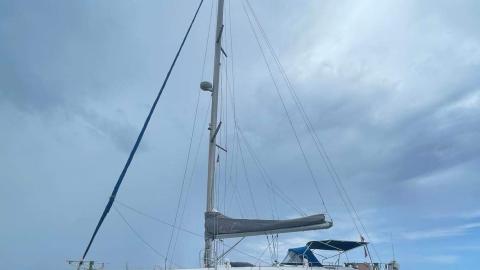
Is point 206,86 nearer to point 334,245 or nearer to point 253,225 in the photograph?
point 253,225

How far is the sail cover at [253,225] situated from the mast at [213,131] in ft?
1.78

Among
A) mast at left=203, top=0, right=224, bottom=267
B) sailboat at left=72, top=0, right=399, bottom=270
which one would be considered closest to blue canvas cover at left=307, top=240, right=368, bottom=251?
sailboat at left=72, top=0, right=399, bottom=270

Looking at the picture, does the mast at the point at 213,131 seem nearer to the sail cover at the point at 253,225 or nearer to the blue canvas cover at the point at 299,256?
the sail cover at the point at 253,225

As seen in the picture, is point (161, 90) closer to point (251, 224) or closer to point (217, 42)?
point (217, 42)

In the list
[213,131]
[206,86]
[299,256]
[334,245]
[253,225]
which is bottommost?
[299,256]

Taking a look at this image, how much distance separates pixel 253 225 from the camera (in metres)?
16.8

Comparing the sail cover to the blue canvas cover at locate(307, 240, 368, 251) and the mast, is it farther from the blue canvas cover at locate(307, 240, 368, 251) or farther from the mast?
the blue canvas cover at locate(307, 240, 368, 251)

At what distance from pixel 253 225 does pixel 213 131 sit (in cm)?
531

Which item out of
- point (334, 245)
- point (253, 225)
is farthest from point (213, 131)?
point (334, 245)

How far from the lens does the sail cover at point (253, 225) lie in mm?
16062

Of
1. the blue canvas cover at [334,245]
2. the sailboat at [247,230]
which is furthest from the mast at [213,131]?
the blue canvas cover at [334,245]

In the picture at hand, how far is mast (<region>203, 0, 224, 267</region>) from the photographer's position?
1753 centimetres

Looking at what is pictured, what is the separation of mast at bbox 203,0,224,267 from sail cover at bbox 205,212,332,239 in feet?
1.78

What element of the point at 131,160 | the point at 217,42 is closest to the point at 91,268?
the point at 131,160
